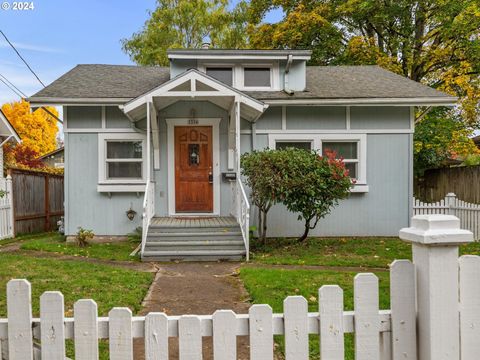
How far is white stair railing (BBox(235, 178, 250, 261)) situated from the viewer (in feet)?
26.6

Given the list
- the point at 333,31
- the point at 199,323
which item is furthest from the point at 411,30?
the point at 199,323

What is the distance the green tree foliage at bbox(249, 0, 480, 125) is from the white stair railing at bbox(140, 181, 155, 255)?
11.6 m

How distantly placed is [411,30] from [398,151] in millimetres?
→ 10377

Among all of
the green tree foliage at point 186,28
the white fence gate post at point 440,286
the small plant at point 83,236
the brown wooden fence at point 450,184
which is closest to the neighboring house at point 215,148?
the small plant at point 83,236

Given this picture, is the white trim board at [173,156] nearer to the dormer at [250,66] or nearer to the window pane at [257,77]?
the dormer at [250,66]

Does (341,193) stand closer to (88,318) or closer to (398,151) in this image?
(398,151)

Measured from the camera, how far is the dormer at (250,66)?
36.8 feet

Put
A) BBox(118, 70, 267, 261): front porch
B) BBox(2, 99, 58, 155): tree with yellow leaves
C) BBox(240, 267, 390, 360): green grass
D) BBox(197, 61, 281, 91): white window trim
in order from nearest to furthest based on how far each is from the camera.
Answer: BBox(240, 267, 390, 360): green grass
BBox(118, 70, 267, 261): front porch
BBox(197, 61, 281, 91): white window trim
BBox(2, 99, 58, 155): tree with yellow leaves

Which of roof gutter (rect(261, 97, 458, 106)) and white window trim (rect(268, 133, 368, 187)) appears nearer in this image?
roof gutter (rect(261, 97, 458, 106))

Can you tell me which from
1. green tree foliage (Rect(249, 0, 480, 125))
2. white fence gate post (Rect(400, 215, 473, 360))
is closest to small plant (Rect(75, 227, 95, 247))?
white fence gate post (Rect(400, 215, 473, 360))

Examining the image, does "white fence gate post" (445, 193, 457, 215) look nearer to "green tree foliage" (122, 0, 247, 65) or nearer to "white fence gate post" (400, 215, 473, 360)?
"white fence gate post" (400, 215, 473, 360)

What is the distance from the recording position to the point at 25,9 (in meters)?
11.6

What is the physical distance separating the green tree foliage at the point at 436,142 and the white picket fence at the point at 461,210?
192 inches

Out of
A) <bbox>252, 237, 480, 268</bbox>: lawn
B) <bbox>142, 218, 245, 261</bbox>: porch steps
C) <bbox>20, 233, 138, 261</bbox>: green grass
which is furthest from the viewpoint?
<bbox>20, 233, 138, 261</bbox>: green grass
